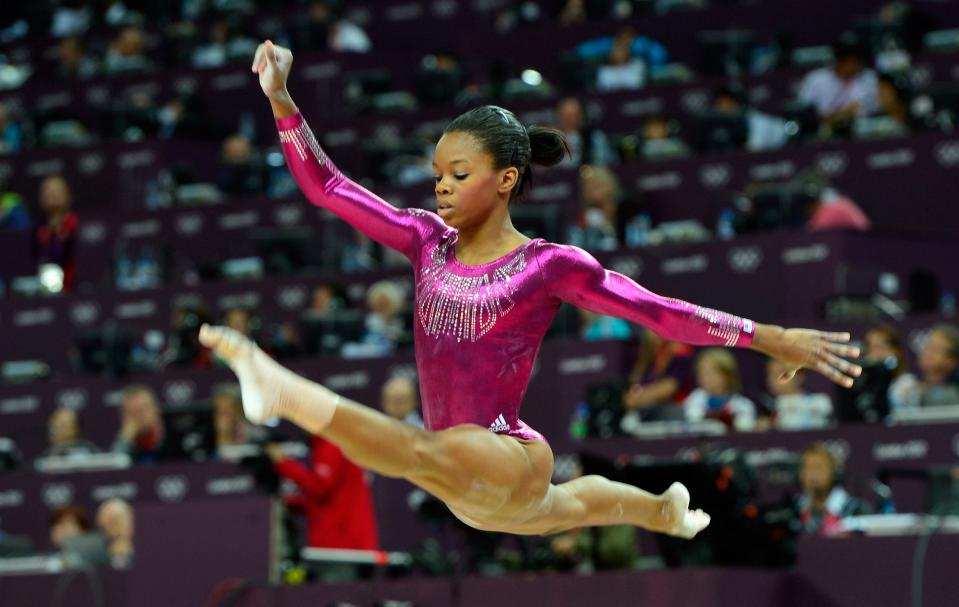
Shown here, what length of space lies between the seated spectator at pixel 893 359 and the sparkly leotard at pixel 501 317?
4090 mm

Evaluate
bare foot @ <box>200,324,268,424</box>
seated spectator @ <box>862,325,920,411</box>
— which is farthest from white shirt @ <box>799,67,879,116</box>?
bare foot @ <box>200,324,268,424</box>

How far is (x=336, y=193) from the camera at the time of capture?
5473mm

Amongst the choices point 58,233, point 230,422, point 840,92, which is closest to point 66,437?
point 230,422

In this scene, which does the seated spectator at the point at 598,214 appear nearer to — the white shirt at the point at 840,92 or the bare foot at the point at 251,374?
the white shirt at the point at 840,92

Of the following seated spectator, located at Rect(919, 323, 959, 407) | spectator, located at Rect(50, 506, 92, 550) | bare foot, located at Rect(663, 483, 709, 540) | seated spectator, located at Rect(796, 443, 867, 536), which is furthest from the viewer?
spectator, located at Rect(50, 506, 92, 550)

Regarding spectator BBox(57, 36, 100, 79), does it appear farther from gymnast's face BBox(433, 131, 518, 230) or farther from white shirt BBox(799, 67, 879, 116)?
gymnast's face BBox(433, 131, 518, 230)

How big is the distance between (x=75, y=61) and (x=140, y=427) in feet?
24.2

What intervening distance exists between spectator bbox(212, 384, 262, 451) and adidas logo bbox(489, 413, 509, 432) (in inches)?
228

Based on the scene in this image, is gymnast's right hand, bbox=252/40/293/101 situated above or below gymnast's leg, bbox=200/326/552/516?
above

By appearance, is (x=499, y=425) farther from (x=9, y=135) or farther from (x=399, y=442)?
(x=9, y=135)

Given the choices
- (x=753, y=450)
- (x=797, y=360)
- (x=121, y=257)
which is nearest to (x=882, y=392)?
(x=753, y=450)

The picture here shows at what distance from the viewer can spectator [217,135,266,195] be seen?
48.0 feet

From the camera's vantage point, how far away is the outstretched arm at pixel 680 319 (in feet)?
16.4

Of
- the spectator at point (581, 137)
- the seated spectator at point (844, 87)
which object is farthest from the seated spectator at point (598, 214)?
the seated spectator at point (844, 87)
